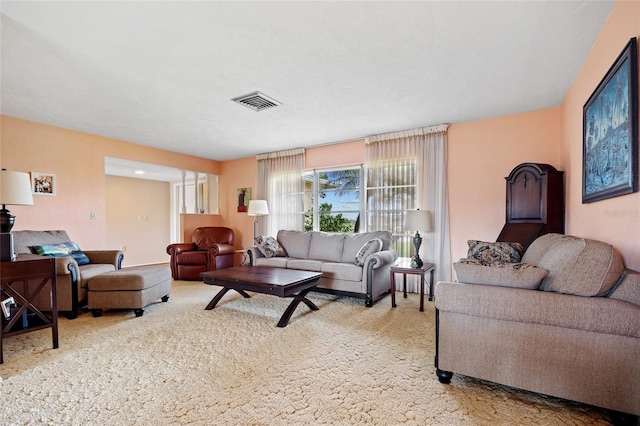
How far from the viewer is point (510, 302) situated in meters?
1.63

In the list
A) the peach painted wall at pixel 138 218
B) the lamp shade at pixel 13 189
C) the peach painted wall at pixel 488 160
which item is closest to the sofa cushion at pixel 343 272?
the peach painted wall at pixel 488 160

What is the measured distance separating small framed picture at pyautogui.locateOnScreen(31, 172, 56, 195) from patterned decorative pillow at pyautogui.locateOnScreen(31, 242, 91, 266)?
875 millimetres

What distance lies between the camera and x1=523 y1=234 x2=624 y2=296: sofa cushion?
60.1 inches

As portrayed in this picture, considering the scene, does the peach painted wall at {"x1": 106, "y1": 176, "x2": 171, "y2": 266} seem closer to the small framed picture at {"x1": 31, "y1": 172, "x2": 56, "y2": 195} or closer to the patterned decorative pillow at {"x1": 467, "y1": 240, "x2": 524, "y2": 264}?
the small framed picture at {"x1": 31, "y1": 172, "x2": 56, "y2": 195}

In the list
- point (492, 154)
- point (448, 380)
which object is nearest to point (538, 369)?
point (448, 380)

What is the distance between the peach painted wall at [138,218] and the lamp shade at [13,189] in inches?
171

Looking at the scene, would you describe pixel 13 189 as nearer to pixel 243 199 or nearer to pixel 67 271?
pixel 67 271

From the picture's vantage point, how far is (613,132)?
1.81 m

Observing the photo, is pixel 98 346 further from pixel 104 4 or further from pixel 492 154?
pixel 492 154

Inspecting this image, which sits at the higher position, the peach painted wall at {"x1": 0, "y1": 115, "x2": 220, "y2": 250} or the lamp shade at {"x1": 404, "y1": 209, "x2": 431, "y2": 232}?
the peach painted wall at {"x1": 0, "y1": 115, "x2": 220, "y2": 250}

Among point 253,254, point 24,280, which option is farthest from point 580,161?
point 24,280

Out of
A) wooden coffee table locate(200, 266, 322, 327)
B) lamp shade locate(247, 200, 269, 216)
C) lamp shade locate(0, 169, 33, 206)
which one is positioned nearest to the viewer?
A: lamp shade locate(0, 169, 33, 206)

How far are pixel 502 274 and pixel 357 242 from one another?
2.70 m

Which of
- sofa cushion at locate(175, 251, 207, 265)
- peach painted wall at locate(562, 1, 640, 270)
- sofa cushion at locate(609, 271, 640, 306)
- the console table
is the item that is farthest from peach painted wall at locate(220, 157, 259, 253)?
sofa cushion at locate(609, 271, 640, 306)
